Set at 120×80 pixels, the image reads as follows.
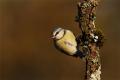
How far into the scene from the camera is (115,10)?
18.8 ft

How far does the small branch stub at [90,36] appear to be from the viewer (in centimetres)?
145

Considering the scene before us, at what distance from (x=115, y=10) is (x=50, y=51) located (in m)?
0.78

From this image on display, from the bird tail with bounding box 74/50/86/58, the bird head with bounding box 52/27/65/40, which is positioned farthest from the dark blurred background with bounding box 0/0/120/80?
the bird tail with bounding box 74/50/86/58

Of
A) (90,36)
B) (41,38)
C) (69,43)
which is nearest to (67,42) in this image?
(69,43)

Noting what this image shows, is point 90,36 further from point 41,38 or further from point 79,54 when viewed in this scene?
point 41,38

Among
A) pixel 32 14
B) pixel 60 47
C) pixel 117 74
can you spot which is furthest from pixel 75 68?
pixel 60 47

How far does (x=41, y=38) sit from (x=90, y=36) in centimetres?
410

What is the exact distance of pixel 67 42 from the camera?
5.15 ft

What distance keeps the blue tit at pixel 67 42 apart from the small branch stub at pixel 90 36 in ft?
0.12

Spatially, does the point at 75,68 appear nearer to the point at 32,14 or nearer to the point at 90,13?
Answer: the point at 32,14

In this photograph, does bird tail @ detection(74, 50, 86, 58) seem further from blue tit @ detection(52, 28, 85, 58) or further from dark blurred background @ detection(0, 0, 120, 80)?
dark blurred background @ detection(0, 0, 120, 80)

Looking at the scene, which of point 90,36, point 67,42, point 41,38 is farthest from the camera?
point 41,38

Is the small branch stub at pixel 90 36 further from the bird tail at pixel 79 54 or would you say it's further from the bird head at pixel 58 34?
the bird head at pixel 58 34

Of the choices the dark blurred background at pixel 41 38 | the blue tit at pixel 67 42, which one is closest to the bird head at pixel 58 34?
the blue tit at pixel 67 42
